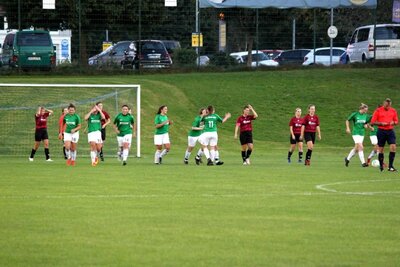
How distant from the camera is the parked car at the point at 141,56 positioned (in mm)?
53250

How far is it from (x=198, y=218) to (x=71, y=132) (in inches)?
636

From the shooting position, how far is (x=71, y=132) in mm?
33406

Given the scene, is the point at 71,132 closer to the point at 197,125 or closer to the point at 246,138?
the point at 197,125

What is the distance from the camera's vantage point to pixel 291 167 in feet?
107

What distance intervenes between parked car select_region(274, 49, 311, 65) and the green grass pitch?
63.6 feet

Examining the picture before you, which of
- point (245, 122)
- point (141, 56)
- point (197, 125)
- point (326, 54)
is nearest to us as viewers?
point (197, 125)

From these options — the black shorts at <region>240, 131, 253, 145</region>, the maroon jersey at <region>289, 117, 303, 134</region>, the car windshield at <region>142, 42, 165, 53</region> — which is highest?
the car windshield at <region>142, 42, 165, 53</region>

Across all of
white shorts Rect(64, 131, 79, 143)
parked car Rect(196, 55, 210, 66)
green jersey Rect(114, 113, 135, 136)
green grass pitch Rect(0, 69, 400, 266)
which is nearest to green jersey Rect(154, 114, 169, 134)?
green grass pitch Rect(0, 69, 400, 266)

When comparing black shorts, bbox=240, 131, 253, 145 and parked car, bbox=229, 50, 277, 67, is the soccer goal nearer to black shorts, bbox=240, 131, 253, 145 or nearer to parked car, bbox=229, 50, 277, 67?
black shorts, bbox=240, 131, 253, 145

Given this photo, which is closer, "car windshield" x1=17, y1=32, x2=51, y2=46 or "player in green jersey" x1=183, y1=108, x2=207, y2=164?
"player in green jersey" x1=183, y1=108, x2=207, y2=164

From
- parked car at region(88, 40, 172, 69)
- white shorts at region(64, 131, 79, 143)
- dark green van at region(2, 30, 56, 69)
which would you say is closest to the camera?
white shorts at region(64, 131, 79, 143)

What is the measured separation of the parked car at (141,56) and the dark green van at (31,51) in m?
2.34

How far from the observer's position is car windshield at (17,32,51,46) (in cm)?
5147

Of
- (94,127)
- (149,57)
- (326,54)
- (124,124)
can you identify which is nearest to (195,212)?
(94,127)
